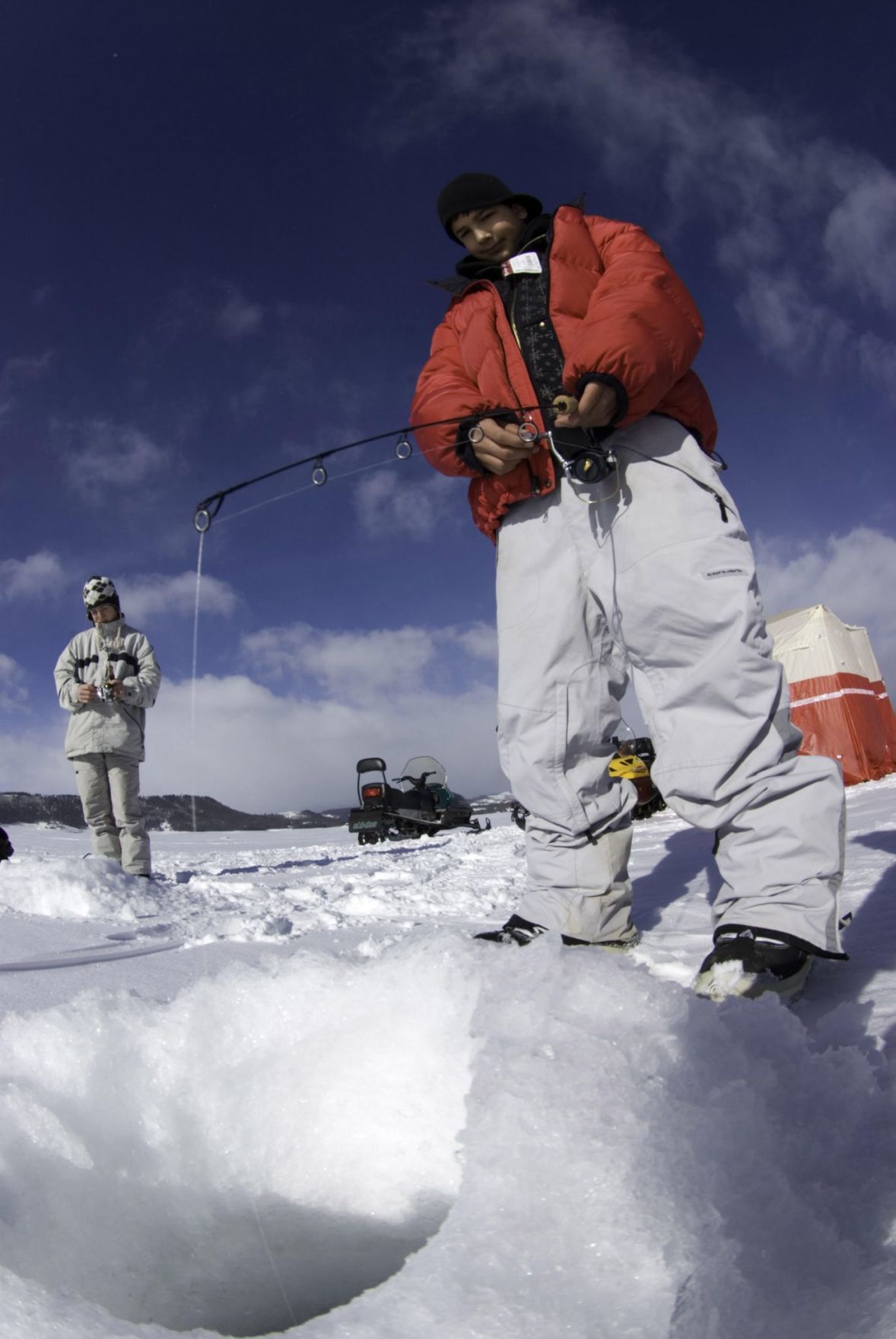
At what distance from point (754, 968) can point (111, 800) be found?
4661 millimetres

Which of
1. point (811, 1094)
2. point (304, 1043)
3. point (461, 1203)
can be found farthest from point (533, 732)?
point (461, 1203)

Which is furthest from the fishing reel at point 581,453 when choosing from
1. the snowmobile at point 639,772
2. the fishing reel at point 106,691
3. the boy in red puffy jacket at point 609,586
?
the snowmobile at point 639,772

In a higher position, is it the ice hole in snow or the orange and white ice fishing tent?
Answer: the orange and white ice fishing tent

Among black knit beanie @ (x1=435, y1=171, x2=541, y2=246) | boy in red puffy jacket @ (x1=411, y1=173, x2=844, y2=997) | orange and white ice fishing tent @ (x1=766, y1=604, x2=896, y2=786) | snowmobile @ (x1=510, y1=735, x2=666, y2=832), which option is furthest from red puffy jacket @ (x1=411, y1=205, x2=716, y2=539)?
orange and white ice fishing tent @ (x1=766, y1=604, x2=896, y2=786)

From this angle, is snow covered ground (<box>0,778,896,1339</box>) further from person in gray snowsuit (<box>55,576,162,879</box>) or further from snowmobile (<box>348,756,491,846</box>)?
snowmobile (<box>348,756,491,846</box>)

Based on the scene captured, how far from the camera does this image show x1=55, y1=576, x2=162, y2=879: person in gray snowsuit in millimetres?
4859

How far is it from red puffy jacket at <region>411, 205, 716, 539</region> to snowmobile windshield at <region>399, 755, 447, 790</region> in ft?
39.4

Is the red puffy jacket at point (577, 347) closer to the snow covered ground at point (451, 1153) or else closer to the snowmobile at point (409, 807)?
the snow covered ground at point (451, 1153)

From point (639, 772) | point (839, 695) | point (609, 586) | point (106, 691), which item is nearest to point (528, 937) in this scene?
point (609, 586)

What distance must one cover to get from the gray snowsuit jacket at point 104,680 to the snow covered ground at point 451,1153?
12.2ft

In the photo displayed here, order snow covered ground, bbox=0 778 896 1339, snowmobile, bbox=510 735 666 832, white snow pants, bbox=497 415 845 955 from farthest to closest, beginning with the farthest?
snowmobile, bbox=510 735 666 832, white snow pants, bbox=497 415 845 955, snow covered ground, bbox=0 778 896 1339

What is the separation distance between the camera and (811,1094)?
2.61 feet

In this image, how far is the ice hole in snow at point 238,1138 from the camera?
0.83m

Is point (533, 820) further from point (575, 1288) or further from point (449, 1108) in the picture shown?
point (575, 1288)
